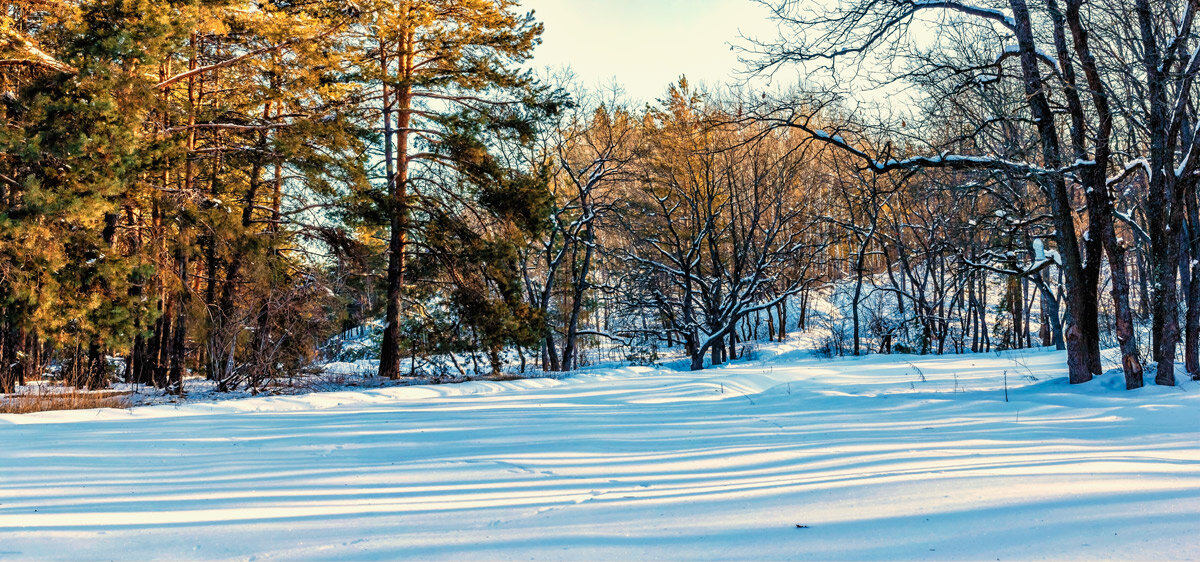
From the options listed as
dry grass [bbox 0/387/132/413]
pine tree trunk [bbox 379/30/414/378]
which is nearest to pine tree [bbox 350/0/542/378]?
pine tree trunk [bbox 379/30/414/378]

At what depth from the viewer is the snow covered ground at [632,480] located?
2.62 meters

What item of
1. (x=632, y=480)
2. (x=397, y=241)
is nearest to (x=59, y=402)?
(x=397, y=241)

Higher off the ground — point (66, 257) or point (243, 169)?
point (243, 169)

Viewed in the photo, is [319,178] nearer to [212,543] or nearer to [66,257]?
[66,257]

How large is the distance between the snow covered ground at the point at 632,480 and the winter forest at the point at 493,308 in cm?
3

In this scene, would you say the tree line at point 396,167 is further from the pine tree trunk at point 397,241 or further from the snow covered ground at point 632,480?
the snow covered ground at point 632,480

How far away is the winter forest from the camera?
10.2 feet

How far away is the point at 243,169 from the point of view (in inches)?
607

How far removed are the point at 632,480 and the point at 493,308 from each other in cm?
1051

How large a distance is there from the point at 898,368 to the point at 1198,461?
7823 millimetres

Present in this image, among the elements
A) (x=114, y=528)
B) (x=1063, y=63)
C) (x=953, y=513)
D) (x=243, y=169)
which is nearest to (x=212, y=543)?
(x=114, y=528)

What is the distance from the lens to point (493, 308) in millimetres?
14203

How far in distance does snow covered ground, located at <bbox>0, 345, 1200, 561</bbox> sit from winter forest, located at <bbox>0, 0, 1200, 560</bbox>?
0.11 ft

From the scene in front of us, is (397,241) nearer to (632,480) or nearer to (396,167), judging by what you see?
(396,167)
